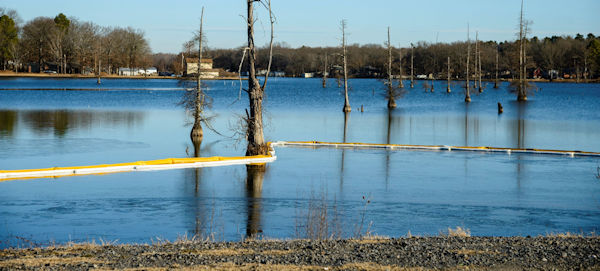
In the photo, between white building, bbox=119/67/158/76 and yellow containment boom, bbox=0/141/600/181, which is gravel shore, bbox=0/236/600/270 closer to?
yellow containment boom, bbox=0/141/600/181

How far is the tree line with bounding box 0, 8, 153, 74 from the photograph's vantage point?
490 feet

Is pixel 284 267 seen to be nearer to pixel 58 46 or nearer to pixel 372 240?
pixel 372 240

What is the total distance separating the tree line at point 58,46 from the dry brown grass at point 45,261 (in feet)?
478

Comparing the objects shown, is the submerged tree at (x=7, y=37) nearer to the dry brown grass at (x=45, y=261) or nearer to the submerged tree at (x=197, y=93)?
the submerged tree at (x=197, y=93)

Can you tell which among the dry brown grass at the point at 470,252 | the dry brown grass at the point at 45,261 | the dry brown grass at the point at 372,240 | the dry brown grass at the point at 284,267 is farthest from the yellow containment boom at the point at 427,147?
the dry brown grass at the point at 45,261

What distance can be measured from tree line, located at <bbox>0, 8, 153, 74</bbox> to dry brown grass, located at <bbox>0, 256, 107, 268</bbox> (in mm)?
145714

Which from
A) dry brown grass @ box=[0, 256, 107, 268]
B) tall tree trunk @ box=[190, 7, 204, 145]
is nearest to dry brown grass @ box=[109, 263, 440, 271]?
dry brown grass @ box=[0, 256, 107, 268]

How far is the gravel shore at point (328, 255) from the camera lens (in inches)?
347

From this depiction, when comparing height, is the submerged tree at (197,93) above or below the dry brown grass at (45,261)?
above

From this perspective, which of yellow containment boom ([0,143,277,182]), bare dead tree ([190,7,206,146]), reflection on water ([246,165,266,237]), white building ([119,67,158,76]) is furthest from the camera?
white building ([119,67,158,76])

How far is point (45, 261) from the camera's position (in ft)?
29.7

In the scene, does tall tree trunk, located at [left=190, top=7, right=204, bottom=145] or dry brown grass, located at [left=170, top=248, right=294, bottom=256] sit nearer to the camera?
dry brown grass, located at [left=170, top=248, right=294, bottom=256]

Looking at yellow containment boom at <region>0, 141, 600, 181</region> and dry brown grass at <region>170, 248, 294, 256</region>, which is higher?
yellow containment boom at <region>0, 141, 600, 181</region>

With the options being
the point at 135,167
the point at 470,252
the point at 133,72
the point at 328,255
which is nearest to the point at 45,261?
the point at 328,255
